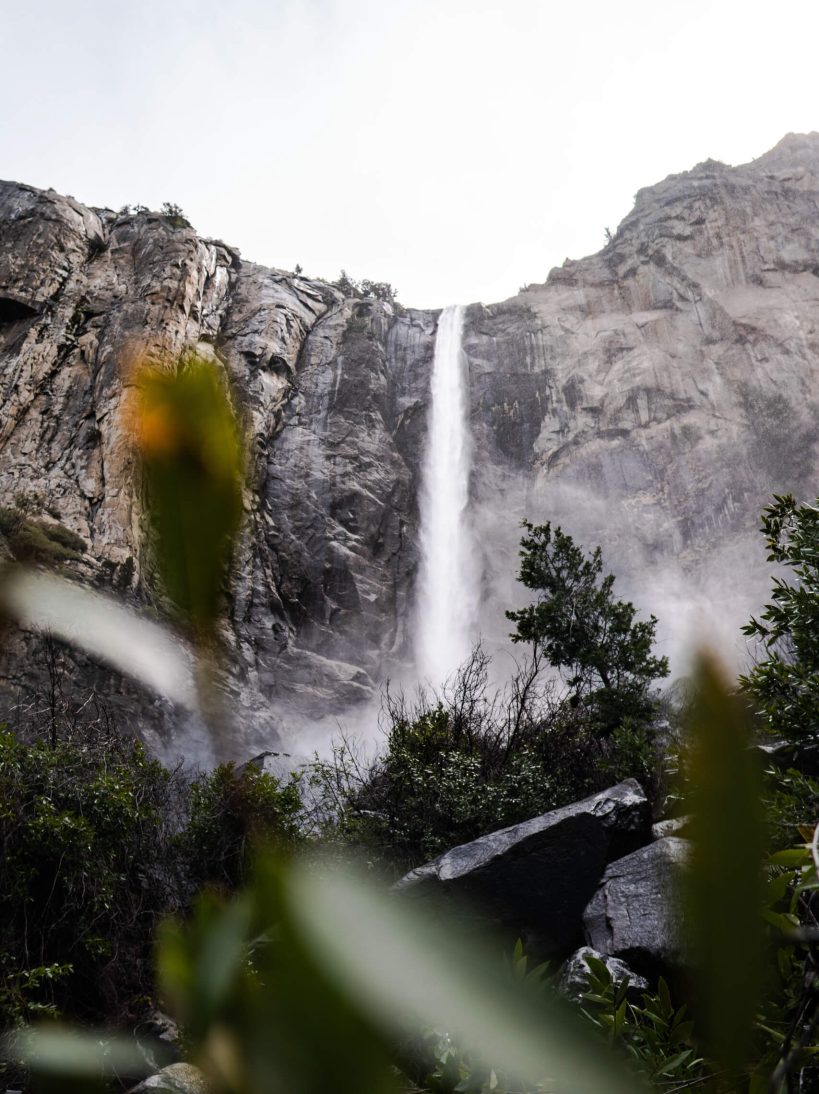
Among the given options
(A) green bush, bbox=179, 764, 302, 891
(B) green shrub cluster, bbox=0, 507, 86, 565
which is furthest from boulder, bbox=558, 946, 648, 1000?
(B) green shrub cluster, bbox=0, 507, 86, 565

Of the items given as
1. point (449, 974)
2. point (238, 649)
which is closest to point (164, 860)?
point (449, 974)

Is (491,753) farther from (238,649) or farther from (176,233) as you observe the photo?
(176,233)

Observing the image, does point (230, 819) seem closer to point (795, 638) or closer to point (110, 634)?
point (795, 638)

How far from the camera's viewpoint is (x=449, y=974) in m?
0.42

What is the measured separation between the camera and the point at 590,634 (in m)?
11.4

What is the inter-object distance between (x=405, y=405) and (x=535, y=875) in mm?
23237

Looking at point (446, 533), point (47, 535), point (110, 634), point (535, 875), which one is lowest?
point (110, 634)

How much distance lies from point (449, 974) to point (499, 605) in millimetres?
23642

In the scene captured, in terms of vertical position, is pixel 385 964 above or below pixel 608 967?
above

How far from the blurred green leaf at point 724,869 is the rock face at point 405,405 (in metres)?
17.4

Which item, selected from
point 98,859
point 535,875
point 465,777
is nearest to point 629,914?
point 535,875

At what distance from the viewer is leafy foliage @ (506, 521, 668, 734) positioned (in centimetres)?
1035

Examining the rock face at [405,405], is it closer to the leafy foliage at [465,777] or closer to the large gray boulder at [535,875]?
the leafy foliage at [465,777]

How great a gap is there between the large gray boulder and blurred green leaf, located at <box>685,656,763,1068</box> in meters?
6.13
